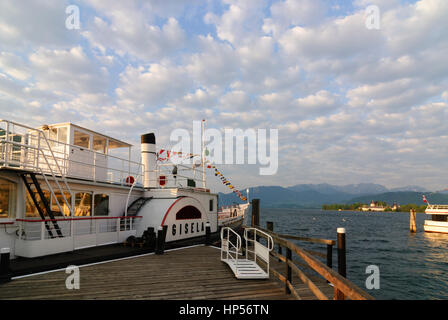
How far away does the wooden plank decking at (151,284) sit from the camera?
6.26 metres

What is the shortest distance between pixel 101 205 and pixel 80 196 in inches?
50.4

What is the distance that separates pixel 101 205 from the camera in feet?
44.0

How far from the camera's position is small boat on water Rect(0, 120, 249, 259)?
9742mm

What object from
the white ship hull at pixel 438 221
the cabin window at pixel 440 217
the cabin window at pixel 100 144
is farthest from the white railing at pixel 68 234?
the cabin window at pixel 440 217

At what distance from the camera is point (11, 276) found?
23.9 feet

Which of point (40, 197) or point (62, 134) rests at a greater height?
point (62, 134)

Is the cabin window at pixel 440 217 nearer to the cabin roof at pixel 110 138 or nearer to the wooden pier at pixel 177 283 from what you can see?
the wooden pier at pixel 177 283

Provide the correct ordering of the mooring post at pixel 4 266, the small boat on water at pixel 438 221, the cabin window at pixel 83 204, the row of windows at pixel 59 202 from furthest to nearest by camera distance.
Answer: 1. the small boat on water at pixel 438 221
2. the cabin window at pixel 83 204
3. the row of windows at pixel 59 202
4. the mooring post at pixel 4 266

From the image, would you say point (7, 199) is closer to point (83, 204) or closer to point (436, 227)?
point (83, 204)

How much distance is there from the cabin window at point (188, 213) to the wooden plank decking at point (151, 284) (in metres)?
5.57

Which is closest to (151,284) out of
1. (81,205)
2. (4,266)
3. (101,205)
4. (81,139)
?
(4,266)
